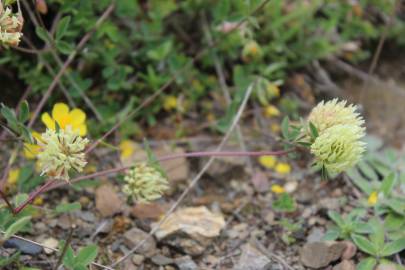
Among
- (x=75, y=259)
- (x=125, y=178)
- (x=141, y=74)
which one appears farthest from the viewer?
(x=141, y=74)

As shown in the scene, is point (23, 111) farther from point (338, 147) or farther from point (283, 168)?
point (283, 168)

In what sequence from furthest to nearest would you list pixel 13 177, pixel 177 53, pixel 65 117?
pixel 177 53 < pixel 13 177 < pixel 65 117

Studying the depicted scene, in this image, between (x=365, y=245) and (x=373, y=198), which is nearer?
(x=365, y=245)

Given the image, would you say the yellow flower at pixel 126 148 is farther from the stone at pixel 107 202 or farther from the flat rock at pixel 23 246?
the flat rock at pixel 23 246

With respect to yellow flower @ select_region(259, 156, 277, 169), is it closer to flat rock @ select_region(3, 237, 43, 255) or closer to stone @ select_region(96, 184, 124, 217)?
stone @ select_region(96, 184, 124, 217)

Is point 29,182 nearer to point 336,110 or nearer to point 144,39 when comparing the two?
point 144,39

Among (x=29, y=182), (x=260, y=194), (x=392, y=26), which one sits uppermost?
(x=29, y=182)

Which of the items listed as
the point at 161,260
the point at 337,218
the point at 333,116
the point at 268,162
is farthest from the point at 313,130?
the point at 268,162

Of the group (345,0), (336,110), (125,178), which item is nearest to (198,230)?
(125,178)
